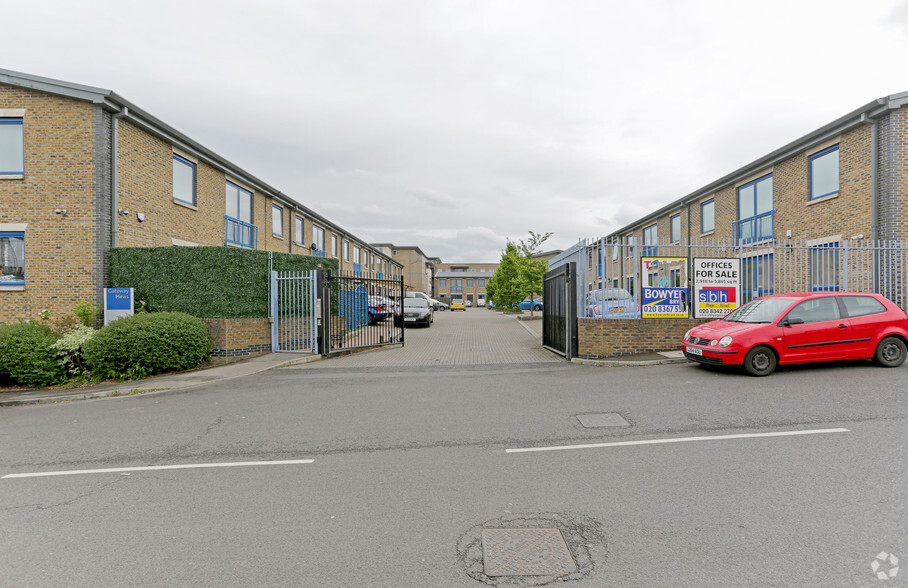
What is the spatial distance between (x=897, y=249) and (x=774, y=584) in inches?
547

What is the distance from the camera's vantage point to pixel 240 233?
19.8m

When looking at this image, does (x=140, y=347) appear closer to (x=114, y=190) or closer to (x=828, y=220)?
(x=114, y=190)

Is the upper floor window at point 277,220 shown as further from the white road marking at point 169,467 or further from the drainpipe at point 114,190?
the white road marking at point 169,467

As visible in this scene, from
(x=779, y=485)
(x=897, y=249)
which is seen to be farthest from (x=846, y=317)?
(x=779, y=485)

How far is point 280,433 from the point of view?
607cm

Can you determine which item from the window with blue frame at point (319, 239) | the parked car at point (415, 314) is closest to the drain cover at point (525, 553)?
the parked car at point (415, 314)

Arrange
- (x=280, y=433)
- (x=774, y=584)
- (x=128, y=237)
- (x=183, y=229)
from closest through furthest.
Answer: (x=774, y=584)
(x=280, y=433)
(x=128, y=237)
(x=183, y=229)

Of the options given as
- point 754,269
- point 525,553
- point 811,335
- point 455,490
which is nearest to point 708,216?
point 754,269

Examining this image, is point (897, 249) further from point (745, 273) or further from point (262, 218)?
point (262, 218)

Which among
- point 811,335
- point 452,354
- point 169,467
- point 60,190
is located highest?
point 60,190

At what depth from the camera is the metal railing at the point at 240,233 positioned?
61.6 feet

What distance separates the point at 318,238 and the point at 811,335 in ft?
87.1

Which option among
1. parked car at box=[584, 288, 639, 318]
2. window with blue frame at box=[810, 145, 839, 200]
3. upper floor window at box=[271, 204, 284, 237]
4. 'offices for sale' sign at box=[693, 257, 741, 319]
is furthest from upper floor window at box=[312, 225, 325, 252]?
window with blue frame at box=[810, 145, 839, 200]

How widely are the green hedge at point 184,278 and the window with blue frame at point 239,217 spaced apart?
6.38 meters
